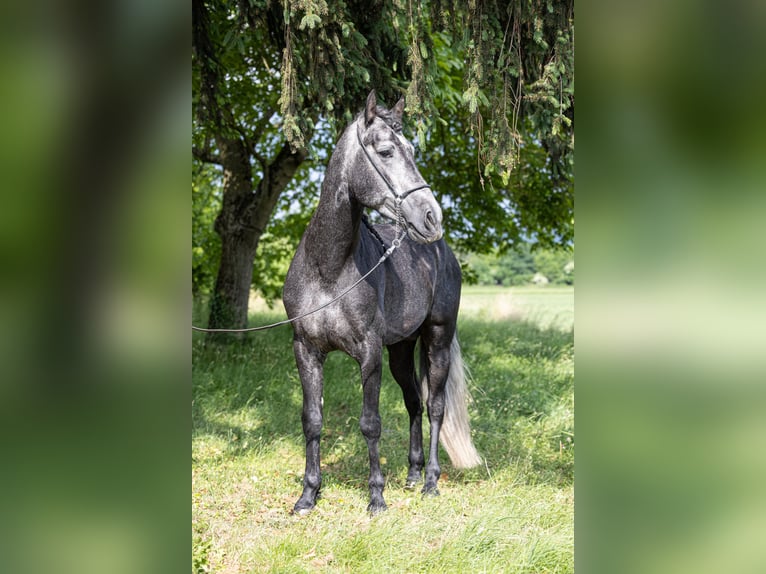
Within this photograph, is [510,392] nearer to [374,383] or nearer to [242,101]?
[374,383]

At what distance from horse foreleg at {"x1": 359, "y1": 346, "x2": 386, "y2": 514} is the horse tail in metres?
1.00

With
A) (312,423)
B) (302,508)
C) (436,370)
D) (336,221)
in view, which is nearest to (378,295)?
(336,221)

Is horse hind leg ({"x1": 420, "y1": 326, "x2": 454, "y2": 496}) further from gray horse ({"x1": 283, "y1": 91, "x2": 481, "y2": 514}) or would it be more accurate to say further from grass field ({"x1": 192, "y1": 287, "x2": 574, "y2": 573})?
grass field ({"x1": 192, "y1": 287, "x2": 574, "y2": 573})

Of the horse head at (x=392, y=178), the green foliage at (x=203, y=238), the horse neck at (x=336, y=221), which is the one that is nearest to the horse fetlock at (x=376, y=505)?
the horse neck at (x=336, y=221)

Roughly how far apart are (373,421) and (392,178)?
1.70 m

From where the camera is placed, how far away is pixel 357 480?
196 inches

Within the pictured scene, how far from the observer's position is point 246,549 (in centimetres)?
357

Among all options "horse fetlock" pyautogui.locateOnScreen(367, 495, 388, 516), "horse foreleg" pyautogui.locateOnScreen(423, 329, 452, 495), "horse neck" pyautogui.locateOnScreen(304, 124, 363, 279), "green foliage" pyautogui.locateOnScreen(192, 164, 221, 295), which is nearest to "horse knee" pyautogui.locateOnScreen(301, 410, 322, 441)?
"horse fetlock" pyautogui.locateOnScreen(367, 495, 388, 516)

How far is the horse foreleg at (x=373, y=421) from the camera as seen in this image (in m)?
4.19

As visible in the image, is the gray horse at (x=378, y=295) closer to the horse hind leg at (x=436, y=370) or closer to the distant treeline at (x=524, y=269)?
the horse hind leg at (x=436, y=370)

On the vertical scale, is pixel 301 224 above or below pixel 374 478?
above
